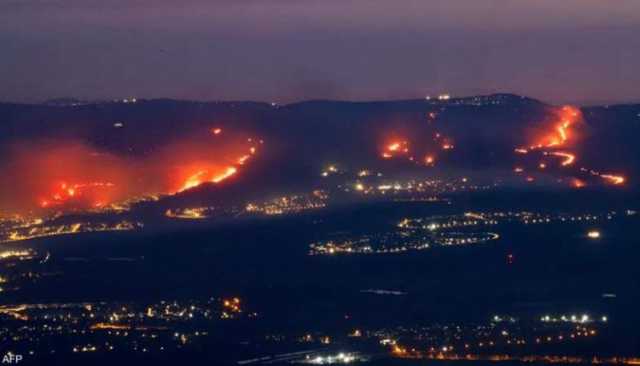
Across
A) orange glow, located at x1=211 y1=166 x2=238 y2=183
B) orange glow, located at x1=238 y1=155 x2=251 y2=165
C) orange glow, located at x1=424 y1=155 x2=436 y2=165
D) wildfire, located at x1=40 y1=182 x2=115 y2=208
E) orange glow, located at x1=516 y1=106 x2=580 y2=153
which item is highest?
orange glow, located at x1=516 y1=106 x2=580 y2=153

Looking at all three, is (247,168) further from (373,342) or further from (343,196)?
(373,342)

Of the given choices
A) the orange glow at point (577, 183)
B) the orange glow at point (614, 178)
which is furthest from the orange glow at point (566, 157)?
the orange glow at point (577, 183)

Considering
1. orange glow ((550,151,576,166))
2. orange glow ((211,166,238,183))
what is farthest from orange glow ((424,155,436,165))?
orange glow ((211,166,238,183))

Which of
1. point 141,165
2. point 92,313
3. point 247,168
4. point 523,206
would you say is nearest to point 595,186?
point 523,206

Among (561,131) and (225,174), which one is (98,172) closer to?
(225,174)

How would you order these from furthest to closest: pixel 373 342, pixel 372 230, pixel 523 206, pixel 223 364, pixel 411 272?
1. pixel 523 206
2. pixel 372 230
3. pixel 411 272
4. pixel 373 342
5. pixel 223 364

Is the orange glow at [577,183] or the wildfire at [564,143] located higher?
the wildfire at [564,143]

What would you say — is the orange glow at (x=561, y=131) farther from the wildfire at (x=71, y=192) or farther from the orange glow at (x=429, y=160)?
the wildfire at (x=71, y=192)

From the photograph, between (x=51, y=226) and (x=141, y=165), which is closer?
(x=51, y=226)

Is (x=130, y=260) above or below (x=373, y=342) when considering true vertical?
above

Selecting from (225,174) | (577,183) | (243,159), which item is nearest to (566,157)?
(577,183)

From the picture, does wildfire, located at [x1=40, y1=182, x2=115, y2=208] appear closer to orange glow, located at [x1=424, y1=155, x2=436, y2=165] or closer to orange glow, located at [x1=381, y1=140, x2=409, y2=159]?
orange glow, located at [x1=381, y1=140, x2=409, y2=159]
